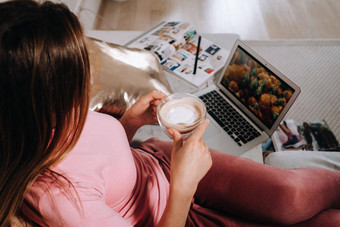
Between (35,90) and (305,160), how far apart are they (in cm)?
113

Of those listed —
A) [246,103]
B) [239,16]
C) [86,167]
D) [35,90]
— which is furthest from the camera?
[239,16]

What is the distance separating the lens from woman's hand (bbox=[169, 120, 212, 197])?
741mm

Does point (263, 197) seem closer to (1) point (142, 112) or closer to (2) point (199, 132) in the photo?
(2) point (199, 132)

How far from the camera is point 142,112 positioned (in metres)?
1.04

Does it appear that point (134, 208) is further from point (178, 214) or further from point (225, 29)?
point (225, 29)

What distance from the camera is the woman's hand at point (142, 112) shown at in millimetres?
1005

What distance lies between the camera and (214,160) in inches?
39.9

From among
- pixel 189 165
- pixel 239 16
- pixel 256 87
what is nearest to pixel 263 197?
pixel 189 165

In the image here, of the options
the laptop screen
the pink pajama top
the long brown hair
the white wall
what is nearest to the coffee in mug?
the pink pajama top

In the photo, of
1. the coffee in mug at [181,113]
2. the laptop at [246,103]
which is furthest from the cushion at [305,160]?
the coffee in mug at [181,113]

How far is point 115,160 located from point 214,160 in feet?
1.31

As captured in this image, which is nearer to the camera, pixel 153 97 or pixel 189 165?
pixel 189 165

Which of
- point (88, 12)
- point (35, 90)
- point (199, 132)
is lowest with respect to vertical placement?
point (88, 12)

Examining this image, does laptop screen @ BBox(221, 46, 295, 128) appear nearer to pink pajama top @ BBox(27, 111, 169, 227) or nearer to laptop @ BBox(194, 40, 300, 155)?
laptop @ BBox(194, 40, 300, 155)
